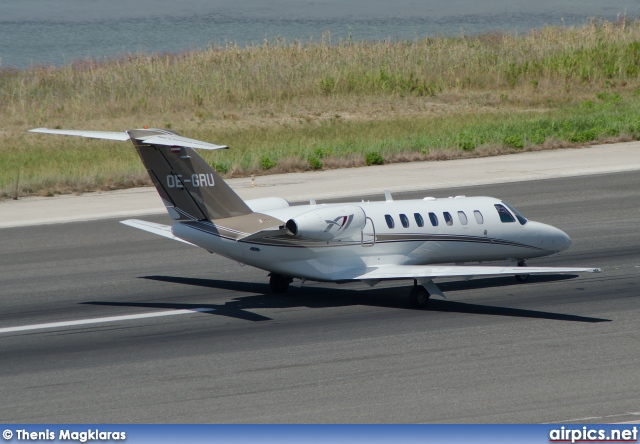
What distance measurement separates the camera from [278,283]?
806 inches

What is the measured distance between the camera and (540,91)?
179ft

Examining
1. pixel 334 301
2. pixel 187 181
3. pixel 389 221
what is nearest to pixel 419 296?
pixel 389 221

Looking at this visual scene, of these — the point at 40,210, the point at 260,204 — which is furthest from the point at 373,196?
the point at 260,204

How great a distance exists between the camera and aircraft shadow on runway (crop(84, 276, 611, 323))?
19.0m

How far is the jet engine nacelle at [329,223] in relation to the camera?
18516 mm

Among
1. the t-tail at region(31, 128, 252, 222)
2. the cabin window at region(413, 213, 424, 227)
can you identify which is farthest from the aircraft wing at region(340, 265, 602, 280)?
the t-tail at region(31, 128, 252, 222)

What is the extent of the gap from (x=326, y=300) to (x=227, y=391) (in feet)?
19.6

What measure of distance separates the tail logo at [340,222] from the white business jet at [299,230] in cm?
2

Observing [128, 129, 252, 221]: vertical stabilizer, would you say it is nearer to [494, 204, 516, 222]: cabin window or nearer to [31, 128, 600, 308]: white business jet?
[31, 128, 600, 308]: white business jet

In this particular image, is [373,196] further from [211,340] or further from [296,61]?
[296,61]

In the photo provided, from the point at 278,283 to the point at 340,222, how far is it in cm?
230

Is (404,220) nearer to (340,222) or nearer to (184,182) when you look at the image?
(340,222)

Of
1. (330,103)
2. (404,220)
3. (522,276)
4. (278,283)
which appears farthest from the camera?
(330,103)

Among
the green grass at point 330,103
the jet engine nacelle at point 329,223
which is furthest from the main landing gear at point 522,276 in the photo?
the green grass at point 330,103
